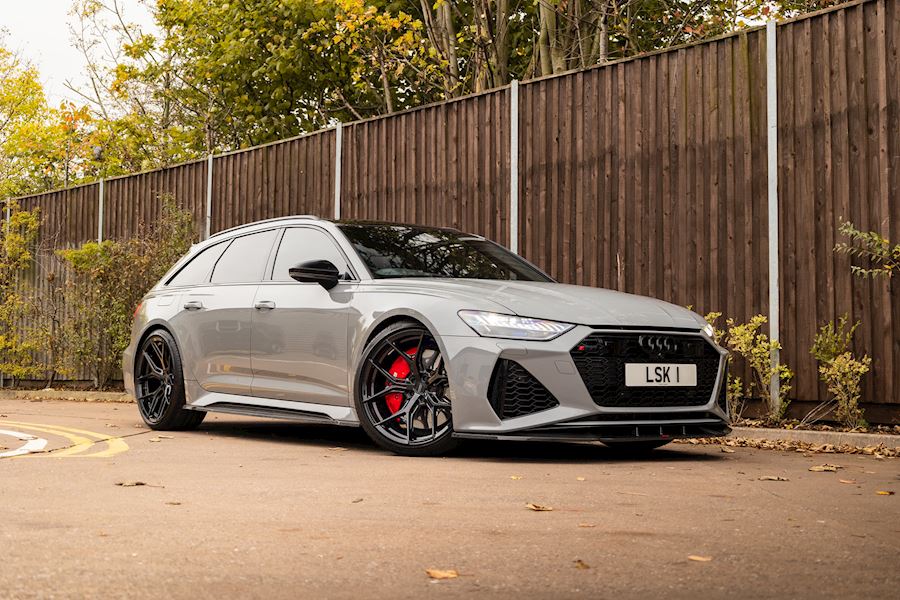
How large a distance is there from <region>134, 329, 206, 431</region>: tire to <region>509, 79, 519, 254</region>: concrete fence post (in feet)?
11.6

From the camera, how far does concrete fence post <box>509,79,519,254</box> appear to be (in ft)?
36.7

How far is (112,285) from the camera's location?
15.6m

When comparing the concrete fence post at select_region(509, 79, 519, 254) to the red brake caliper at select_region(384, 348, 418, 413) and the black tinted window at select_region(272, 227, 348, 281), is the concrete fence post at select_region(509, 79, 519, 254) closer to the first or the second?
the black tinted window at select_region(272, 227, 348, 281)

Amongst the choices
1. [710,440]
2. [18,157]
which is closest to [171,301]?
[710,440]

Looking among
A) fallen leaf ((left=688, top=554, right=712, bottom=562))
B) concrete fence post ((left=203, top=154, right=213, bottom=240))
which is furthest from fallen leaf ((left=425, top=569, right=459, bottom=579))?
concrete fence post ((left=203, top=154, right=213, bottom=240))

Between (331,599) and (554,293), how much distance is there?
13.0ft

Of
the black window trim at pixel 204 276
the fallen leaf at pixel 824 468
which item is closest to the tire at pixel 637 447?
the fallen leaf at pixel 824 468

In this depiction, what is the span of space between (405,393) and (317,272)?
1091 millimetres

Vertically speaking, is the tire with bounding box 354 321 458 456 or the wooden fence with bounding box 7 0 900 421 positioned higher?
the wooden fence with bounding box 7 0 900 421

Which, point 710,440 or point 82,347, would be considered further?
point 82,347

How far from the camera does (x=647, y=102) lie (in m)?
10.1

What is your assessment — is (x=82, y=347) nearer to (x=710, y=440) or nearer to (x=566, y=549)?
(x=710, y=440)

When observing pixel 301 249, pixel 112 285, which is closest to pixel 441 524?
pixel 301 249

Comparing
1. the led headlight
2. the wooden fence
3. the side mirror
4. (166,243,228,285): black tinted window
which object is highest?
the wooden fence
